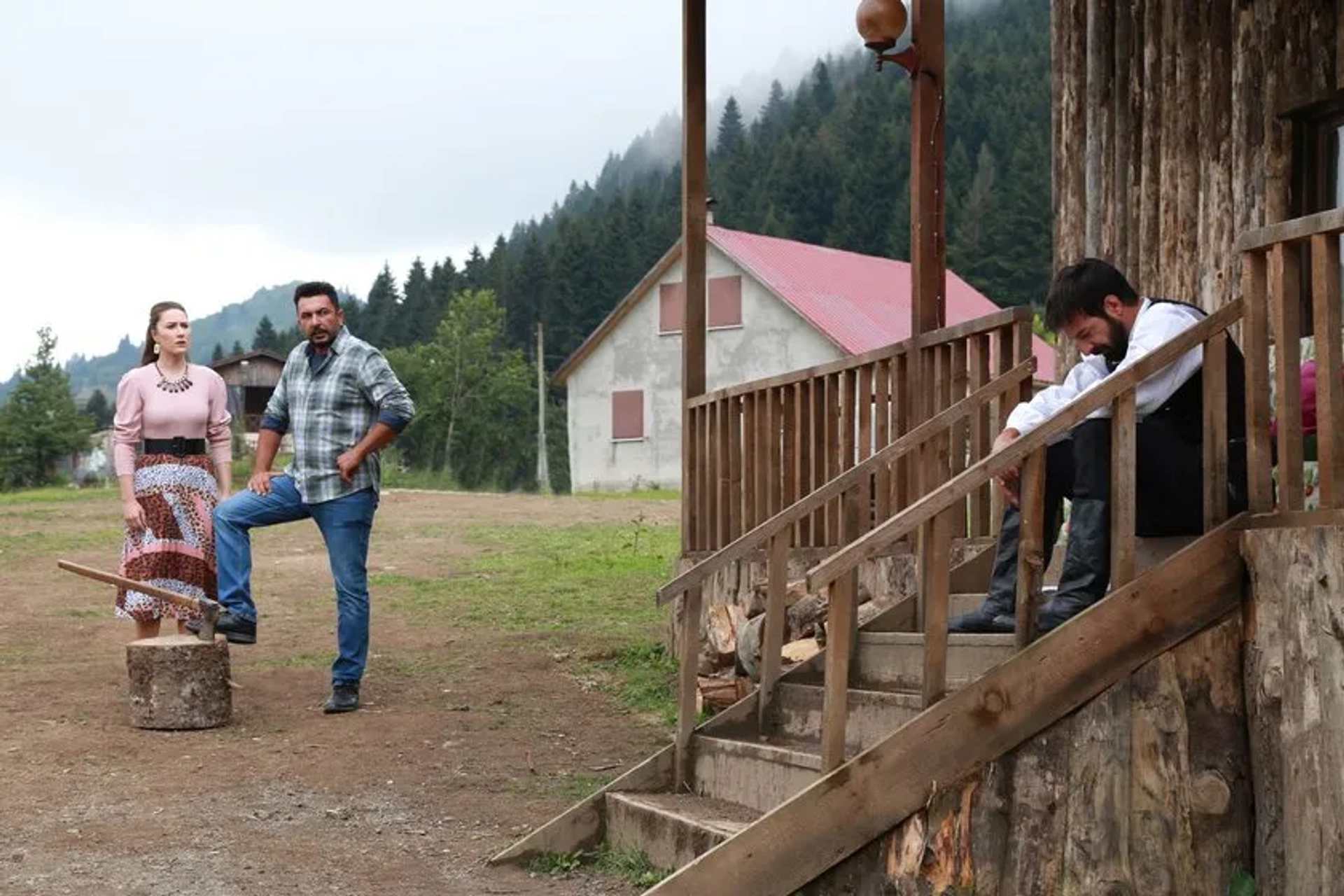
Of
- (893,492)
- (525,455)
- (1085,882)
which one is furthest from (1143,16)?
(525,455)

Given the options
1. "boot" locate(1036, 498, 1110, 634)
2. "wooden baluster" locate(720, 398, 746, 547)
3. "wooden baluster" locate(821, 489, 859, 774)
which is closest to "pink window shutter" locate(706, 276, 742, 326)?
"wooden baluster" locate(720, 398, 746, 547)

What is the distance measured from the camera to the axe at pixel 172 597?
859cm

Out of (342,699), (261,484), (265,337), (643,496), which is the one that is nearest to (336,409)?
(261,484)

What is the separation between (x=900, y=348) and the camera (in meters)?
8.16

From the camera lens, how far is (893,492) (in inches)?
316

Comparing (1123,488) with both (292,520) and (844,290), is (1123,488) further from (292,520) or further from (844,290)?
(844,290)

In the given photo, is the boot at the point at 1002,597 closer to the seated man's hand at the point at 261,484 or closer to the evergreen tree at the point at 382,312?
the seated man's hand at the point at 261,484

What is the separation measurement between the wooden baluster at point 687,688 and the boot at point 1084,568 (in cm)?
135

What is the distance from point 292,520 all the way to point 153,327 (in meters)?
1.25

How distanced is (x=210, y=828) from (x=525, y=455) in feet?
237

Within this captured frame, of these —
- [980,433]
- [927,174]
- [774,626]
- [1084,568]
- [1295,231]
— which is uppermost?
[927,174]

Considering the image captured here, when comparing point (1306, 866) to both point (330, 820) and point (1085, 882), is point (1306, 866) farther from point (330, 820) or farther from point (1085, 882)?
point (330, 820)

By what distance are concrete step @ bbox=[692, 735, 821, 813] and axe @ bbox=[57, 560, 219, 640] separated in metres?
3.20

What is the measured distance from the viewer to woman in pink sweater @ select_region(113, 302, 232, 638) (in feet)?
29.5
